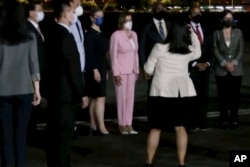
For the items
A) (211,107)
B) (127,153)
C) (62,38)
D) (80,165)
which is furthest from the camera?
(211,107)

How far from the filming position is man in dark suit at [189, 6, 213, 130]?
39.4 ft

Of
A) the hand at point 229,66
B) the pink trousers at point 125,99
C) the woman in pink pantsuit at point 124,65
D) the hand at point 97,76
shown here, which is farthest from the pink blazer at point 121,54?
the hand at point 229,66

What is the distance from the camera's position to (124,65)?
1177cm

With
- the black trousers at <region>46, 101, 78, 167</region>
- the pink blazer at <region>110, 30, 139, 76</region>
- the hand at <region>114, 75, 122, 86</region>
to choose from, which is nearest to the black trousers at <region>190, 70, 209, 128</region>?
the pink blazer at <region>110, 30, 139, 76</region>

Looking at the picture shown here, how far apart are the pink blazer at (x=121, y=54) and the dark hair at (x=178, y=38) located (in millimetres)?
2864

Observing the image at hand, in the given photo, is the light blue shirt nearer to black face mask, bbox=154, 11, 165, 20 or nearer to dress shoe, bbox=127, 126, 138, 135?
black face mask, bbox=154, 11, 165, 20

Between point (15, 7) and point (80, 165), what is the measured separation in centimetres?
227

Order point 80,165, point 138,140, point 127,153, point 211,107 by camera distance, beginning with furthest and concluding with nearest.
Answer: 1. point 211,107
2. point 138,140
3. point 127,153
4. point 80,165

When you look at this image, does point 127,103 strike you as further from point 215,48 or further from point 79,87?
point 79,87

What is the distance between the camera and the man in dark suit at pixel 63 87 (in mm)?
8242

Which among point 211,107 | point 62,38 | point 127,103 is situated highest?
point 62,38

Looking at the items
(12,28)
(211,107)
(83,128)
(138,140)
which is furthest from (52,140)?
(211,107)

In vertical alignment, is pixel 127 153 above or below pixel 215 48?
below

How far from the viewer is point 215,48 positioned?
480 inches
